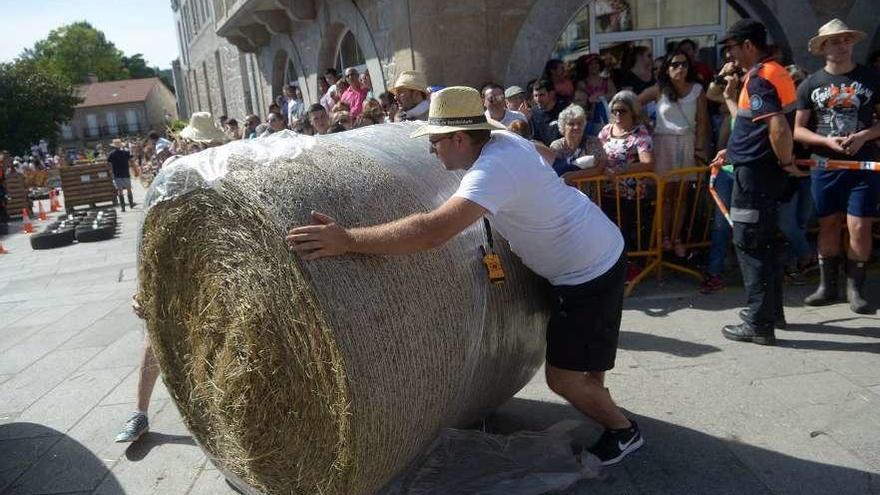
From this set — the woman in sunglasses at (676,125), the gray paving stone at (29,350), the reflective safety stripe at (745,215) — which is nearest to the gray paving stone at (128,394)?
the gray paving stone at (29,350)

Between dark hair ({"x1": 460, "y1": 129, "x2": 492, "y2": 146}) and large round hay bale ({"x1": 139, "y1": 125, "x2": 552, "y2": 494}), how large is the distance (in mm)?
328

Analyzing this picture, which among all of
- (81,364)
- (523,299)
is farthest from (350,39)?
(523,299)

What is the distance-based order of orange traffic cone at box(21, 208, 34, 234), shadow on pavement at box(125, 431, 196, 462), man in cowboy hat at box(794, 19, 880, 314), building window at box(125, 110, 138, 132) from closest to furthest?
1. shadow on pavement at box(125, 431, 196, 462)
2. man in cowboy hat at box(794, 19, 880, 314)
3. orange traffic cone at box(21, 208, 34, 234)
4. building window at box(125, 110, 138, 132)

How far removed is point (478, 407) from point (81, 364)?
3.78 metres

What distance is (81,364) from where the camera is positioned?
5.30m

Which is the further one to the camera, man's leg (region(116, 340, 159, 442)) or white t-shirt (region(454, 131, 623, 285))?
man's leg (region(116, 340, 159, 442))

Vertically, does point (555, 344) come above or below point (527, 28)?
below

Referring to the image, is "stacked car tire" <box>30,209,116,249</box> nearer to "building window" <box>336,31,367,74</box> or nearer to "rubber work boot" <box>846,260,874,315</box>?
"building window" <box>336,31,367,74</box>

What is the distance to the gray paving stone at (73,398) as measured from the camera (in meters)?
4.28

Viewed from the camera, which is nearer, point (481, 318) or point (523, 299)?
point (481, 318)

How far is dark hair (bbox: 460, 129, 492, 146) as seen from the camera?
2.78 metres

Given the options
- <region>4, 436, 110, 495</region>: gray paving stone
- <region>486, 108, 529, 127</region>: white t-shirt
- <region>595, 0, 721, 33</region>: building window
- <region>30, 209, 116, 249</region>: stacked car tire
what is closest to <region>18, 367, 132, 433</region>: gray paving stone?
<region>4, 436, 110, 495</region>: gray paving stone

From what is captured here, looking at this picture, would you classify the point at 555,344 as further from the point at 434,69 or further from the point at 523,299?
the point at 434,69

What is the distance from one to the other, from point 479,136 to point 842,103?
3399mm
